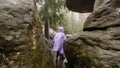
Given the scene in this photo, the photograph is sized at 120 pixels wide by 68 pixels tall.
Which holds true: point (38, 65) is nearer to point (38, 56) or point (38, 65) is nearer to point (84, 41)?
point (38, 56)

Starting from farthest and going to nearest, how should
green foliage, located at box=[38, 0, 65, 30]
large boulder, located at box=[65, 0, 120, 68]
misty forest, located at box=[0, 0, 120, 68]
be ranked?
green foliage, located at box=[38, 0, 65, 30], misty forest, located at box=[0, 0, 120, 68], large boulder, located at box=[65, 0, 120, 68]

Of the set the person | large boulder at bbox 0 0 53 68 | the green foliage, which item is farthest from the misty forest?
the green foliage

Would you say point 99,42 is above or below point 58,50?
above

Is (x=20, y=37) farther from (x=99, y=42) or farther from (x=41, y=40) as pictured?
(x=99, y=42)

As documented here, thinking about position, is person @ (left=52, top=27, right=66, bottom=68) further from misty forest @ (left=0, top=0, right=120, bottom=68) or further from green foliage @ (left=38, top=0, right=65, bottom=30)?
green foliage @ (left=38, top=0, right=65, bottom=30)

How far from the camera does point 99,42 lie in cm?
711

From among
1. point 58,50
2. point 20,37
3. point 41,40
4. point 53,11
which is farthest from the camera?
point 53,11

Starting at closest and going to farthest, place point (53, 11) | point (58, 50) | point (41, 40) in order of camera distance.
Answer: point (41, 40) → point (58, 50) → point (53, 11)

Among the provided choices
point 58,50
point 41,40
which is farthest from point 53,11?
point 41,40

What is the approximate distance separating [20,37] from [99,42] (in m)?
2.22

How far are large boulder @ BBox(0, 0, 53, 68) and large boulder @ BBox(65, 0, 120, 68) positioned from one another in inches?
42.5

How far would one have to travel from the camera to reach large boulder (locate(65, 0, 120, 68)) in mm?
6625

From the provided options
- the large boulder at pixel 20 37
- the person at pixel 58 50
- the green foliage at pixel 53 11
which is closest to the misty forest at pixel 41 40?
the large boulder at pixel 20 37

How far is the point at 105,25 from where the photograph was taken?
767 centimetres
